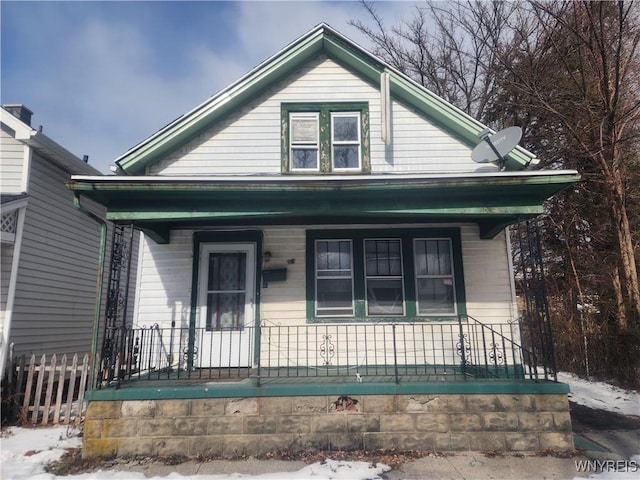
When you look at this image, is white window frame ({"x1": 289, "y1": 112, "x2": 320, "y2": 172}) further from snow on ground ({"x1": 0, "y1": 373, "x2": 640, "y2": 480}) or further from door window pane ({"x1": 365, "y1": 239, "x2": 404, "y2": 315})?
snow on ground ({"x1": 0, "y1": 373, "x2": 640, "y2": 480})

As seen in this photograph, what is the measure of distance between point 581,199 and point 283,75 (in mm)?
10245

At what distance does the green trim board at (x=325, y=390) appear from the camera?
5.44 m

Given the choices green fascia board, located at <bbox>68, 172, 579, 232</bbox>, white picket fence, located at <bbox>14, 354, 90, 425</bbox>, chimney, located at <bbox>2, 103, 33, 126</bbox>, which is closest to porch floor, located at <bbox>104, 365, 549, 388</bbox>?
white picket fence, located at <bbox>14, 354, 90, 425</bbox>

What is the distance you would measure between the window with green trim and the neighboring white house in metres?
6.01

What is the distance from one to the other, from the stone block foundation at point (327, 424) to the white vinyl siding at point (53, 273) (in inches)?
178

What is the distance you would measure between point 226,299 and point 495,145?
5.64m

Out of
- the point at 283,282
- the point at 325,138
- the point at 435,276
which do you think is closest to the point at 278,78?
the point at 325,138

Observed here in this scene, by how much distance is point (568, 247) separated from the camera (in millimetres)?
12555

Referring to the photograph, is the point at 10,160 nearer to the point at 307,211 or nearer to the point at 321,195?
the point at 307,211

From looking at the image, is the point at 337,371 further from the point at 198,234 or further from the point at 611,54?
the point at 611,54

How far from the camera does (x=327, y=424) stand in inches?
214

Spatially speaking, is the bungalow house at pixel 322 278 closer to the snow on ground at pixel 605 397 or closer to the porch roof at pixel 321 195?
the porch roof at pixel 321 195

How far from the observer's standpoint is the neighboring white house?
8.15 metres

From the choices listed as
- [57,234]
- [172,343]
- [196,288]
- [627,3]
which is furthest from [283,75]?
[627,3]
